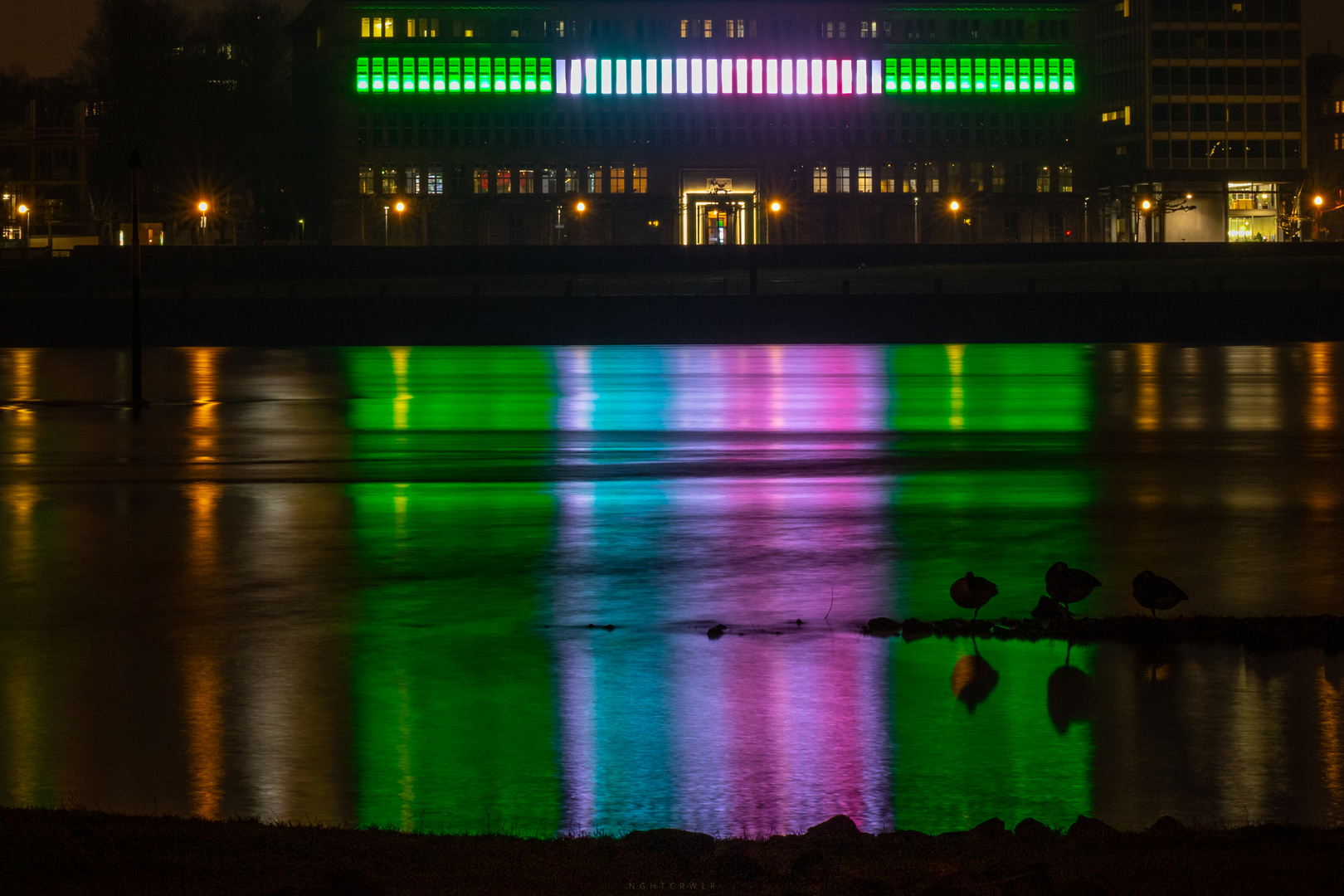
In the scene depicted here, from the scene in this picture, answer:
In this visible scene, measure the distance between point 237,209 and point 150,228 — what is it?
740 cm

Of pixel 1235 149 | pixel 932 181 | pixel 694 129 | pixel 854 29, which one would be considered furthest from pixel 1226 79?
pixel 694 129

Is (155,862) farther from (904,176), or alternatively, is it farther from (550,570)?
(904,176)

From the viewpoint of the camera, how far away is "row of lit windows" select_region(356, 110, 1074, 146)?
126m

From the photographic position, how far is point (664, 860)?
5.00 meters

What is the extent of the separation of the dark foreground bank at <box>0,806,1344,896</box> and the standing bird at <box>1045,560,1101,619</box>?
343 centimetres

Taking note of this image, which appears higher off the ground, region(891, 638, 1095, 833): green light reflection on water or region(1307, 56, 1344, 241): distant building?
region(1307, 56, 1344, 241): distant building

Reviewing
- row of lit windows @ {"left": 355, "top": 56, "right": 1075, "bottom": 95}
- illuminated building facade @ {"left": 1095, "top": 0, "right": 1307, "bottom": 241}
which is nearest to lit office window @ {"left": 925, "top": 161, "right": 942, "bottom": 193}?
row of lit windows @ {"left": 355, "top": 56, "right": 1075, "bottom": 95}

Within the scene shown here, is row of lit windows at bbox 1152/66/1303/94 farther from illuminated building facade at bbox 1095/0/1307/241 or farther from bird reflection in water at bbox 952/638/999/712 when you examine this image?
bird reflection in water at bbox 952/638/999/712

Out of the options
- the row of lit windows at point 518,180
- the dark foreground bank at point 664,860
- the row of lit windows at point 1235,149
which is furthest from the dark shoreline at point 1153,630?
the row of lit windows at point 1235,149

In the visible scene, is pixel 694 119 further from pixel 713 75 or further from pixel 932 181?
pixel 932 181

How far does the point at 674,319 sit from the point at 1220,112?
8995 cm

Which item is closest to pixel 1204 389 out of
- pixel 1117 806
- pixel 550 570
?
pixel 550 570

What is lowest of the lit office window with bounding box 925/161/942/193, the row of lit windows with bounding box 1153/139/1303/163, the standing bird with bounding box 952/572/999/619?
the standing bird with bounding box 952/572/999/619

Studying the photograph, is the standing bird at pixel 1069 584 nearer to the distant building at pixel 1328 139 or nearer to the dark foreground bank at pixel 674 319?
the dark foreground bank at pixel 674 319
